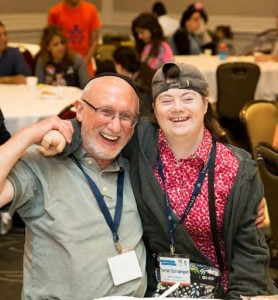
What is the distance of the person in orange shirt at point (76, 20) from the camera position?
7.12 m

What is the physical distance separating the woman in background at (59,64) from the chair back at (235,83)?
1527 millimetres

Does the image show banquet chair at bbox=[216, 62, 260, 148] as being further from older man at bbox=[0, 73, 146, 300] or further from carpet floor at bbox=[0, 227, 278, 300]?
older man at bbox=[0, 73, 146, 300]

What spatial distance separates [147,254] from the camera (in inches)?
88.2

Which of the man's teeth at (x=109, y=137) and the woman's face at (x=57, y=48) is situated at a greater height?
the man's teeth at (x=109, y=137)

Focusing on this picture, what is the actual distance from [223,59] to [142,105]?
3935 mm

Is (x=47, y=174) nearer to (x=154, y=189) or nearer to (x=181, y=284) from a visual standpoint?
(x=154, y=189)

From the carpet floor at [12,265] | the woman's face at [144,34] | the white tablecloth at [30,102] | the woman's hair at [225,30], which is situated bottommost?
the carpet floor at [12,265]

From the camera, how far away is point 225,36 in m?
10.3

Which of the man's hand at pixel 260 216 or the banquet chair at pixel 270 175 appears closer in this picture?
the man's hand at pixel 260 216

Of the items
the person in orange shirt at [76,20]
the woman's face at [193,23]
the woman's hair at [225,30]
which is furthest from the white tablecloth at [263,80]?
the woman's hair at [225,30]

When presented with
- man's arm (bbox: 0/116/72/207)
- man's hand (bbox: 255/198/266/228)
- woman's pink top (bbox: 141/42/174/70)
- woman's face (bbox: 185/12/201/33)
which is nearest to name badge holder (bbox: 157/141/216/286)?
man's hand (bbox: 255/198/266/228)

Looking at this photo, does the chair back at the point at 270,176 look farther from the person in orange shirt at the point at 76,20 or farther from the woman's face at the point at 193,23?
the woman's face at the point at 193,23

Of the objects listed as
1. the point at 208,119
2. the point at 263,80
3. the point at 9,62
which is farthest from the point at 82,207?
the point at 263,80

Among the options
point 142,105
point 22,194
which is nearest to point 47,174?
point 22,194
